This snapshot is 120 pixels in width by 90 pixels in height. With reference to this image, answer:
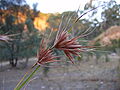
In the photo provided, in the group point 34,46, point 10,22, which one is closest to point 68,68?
point 34,46

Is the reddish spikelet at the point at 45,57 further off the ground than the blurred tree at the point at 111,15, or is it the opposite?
the blurred tree at the point at 111,15

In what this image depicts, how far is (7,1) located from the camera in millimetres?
8141

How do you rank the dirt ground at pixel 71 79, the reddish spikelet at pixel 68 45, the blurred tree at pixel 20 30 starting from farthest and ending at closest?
the blurred tree at pixel 20 30, the dirt ground at pixel 71 79, the reddish spikelet at pixel 68 45

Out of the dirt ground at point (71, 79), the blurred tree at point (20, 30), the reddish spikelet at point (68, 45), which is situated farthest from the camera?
the blurred tree at point (20, 30)

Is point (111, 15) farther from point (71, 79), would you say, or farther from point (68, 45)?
point (68, 45)

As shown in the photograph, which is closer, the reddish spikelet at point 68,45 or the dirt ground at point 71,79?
the reddish spikelet at point 68,45

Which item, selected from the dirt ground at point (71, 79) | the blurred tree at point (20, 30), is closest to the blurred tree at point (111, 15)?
the dirt ground at point (71, 79)

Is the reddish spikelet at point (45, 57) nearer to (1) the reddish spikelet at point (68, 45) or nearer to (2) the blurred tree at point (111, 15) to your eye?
(1) the reddish spikelet at point (68, 45)

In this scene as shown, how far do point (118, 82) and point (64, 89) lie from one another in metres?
1.40

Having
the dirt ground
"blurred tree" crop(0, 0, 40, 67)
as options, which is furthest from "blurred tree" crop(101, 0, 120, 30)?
"blurred tree" crop(0, 0, 40, 67)

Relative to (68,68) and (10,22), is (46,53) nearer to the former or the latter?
(68,68)

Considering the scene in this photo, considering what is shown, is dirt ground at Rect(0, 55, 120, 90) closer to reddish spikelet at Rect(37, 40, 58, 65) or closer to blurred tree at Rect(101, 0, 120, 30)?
blurred tree at Rect(101, 0, 120, 30)

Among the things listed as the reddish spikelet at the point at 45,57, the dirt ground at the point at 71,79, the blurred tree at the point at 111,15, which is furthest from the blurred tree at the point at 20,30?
the reddish spikelet at the point at 45,57

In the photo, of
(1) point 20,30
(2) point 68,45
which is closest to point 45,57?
(2) point 68,45
